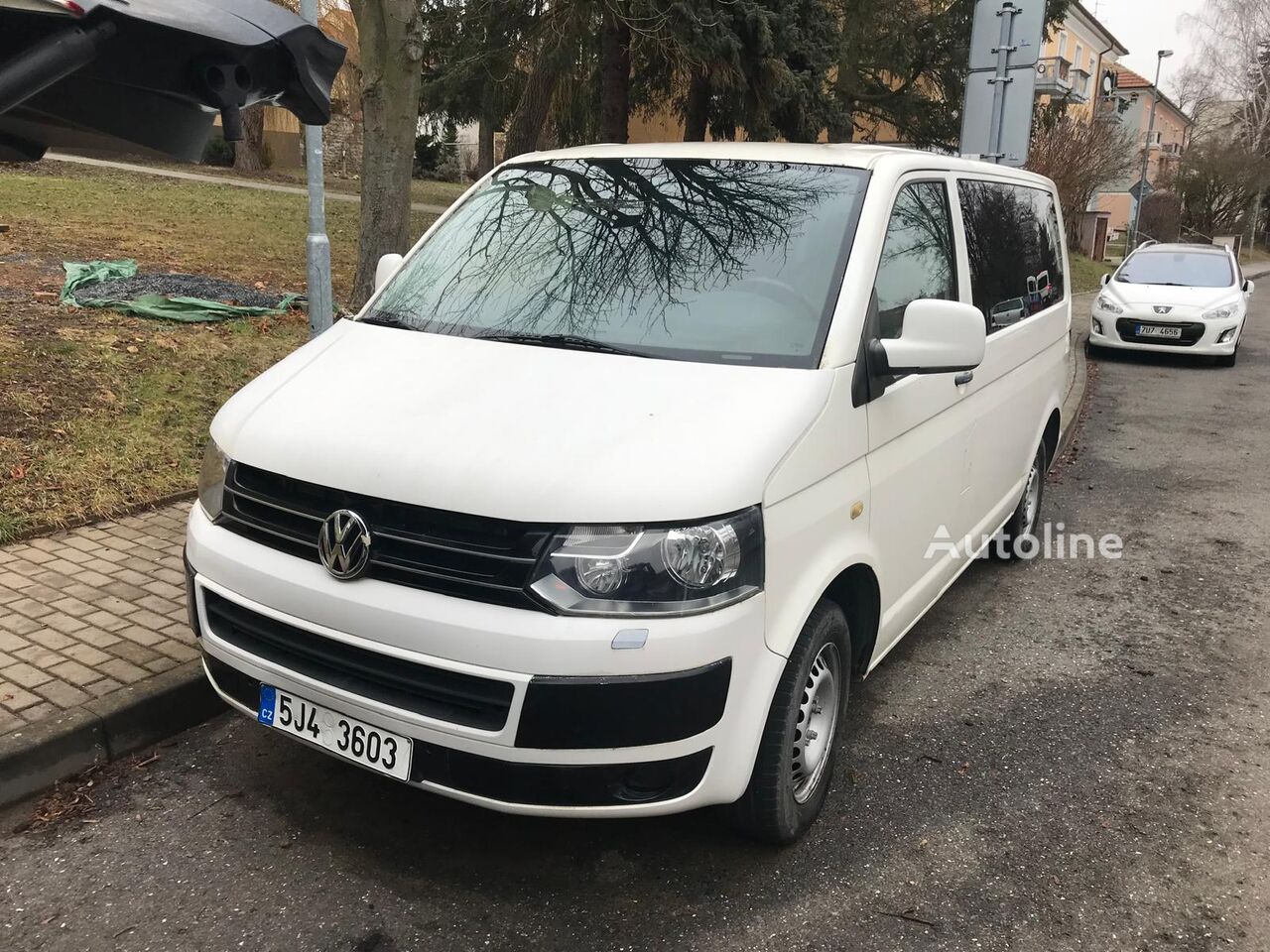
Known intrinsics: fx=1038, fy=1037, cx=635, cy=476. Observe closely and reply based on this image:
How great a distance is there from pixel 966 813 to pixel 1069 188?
24753 mm

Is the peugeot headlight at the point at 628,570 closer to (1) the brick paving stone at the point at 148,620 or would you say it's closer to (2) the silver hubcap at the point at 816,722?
(2) the silver hubcap at the point at 816,722

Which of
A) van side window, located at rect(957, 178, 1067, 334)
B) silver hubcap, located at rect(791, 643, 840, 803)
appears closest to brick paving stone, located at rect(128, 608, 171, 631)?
silver hubcap, located at rect(791, 643, 840, 803)

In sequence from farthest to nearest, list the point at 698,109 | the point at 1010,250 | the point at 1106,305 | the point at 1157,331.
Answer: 1. the point at 698,109
2. the point at 1106,305
3. the point at 1157,331
4. the point at 1010,250

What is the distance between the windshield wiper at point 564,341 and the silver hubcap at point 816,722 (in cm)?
105

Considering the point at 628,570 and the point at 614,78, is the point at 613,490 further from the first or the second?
the point at 614,78

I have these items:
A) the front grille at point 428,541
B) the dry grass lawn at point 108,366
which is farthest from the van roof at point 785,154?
the dry grass lawn at point 108,366

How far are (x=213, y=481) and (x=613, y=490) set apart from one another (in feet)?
4.34

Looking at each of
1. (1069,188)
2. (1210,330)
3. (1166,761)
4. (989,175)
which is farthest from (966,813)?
(1069,188)

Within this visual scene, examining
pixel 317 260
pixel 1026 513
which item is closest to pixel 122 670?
pixel 1026 513

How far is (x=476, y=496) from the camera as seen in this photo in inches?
97.1

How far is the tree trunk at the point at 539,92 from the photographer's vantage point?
557 inches

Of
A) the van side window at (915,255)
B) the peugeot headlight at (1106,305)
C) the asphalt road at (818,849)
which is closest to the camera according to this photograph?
the asphalt road at (818,849)

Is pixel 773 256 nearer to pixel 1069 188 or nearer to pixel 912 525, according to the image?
pixel 912 525

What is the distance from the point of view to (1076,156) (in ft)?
79.5
